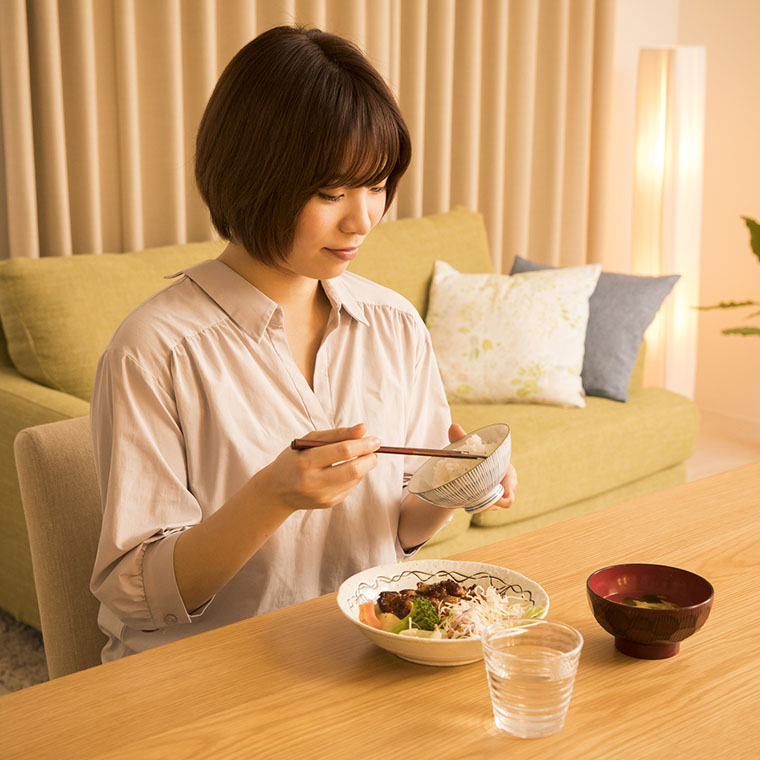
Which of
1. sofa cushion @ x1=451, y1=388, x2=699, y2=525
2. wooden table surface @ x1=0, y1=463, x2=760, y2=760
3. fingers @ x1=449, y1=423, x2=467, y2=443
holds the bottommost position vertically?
sofa cushion @ x1=451, y1=388, x2=699, y2=525

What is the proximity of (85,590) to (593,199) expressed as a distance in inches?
130

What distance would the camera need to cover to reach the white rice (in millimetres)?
1070

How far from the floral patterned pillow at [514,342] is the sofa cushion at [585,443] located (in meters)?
0.05

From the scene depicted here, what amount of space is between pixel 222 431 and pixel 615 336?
81.0 inches

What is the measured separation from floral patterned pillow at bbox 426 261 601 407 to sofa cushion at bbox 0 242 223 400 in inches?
38.0

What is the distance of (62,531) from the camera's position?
118 centimetres

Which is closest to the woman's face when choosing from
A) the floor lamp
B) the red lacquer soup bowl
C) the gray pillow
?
the red lacquer soup bowl

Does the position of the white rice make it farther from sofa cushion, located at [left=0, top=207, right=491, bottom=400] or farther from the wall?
the wall

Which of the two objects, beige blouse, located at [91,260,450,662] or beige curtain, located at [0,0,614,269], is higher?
beige curtain, located at [0,0,614,269]

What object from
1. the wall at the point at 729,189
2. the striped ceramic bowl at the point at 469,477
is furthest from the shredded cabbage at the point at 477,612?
the wall at the point at 729,189

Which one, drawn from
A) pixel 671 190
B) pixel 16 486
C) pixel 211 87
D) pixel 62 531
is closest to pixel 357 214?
pixel 62 531

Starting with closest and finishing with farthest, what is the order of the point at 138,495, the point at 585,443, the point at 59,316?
the point at 138,495, the point at 59,316, the point at 585,443

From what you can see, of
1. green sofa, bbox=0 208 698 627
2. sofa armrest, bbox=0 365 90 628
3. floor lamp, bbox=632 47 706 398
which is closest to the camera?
sofa armrest, bbox=0 365 90 628

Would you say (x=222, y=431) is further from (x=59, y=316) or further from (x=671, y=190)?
(x=671, y=190)
